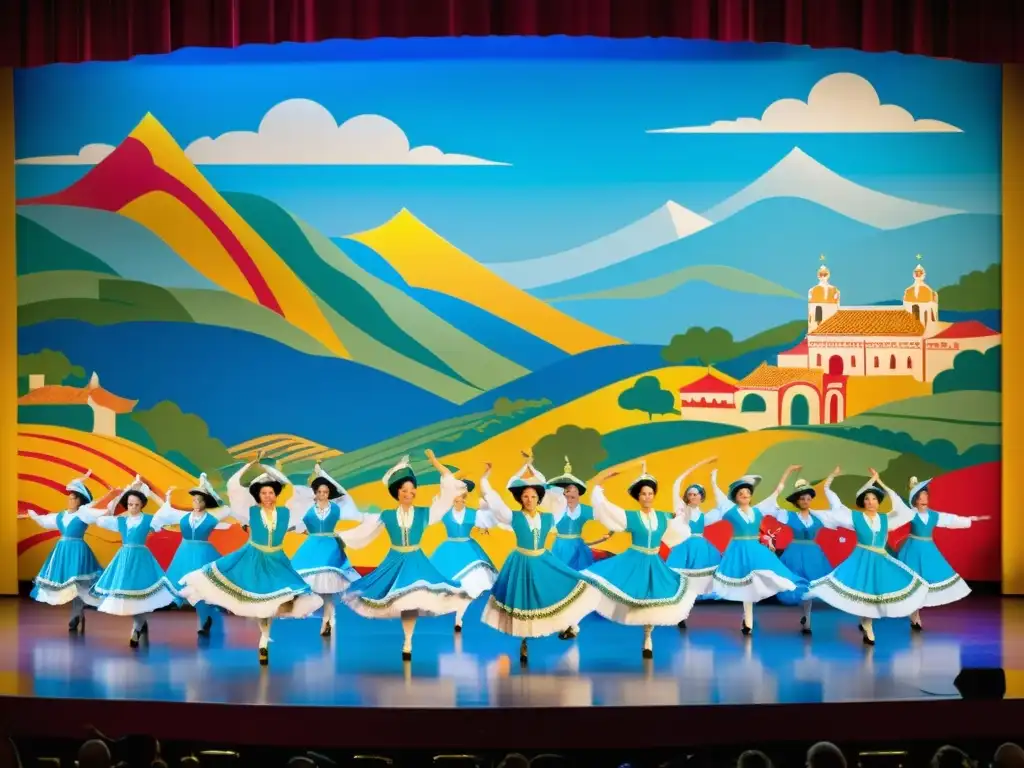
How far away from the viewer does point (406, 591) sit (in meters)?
7.54

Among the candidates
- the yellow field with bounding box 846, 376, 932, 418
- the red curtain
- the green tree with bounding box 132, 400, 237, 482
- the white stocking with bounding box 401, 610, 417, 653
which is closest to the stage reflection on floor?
the white stocking with bounding box 401, 610, 417, 653

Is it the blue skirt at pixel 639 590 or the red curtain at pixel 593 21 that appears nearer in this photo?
the blue skirt at pixel 639 590

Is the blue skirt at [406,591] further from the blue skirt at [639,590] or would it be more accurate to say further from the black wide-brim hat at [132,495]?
the black wide-brim hat at [132,495]

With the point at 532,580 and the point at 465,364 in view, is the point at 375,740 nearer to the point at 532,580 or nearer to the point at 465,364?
the point at 532,580

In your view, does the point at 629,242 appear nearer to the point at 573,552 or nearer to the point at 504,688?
the point at 573,552

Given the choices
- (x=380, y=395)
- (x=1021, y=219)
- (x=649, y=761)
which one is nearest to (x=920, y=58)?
(x=1021, y=219)

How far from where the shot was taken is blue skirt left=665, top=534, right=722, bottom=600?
9016 mm

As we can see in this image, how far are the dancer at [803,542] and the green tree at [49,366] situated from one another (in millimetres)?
5926

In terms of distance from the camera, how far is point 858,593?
830 centimetres

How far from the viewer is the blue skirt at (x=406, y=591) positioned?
7.55 metres

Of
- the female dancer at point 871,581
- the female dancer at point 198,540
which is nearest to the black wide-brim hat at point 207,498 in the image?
the female dancer at point 198,540

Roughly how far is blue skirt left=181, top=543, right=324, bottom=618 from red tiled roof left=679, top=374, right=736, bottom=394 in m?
4.19

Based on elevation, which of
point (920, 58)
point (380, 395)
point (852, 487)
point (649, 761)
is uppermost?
point (920, 58)

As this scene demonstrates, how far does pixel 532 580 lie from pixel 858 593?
229 centimetres
